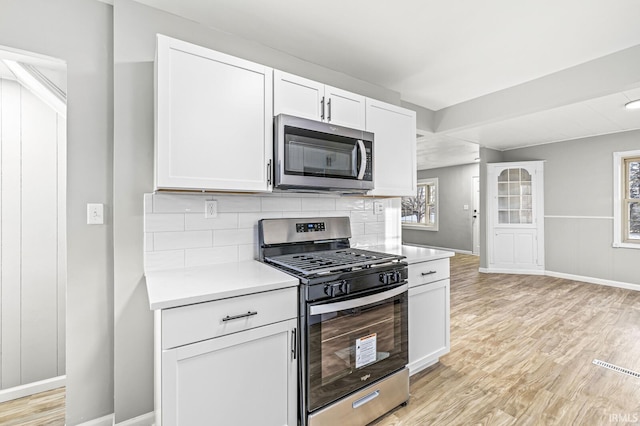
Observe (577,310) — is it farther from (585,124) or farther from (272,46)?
(272,46)

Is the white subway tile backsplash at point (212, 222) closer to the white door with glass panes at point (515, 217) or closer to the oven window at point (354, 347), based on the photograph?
the oven window at point (354, 347)

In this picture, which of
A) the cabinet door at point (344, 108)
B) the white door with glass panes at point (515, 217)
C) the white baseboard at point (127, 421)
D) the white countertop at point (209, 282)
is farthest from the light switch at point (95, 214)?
the white door with glass panes at point (515, 217)

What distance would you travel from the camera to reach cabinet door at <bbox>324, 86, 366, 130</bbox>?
2.12 metres

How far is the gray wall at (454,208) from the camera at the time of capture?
25.3 ft

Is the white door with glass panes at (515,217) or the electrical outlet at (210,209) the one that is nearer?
the electrical outlet at (210,209)

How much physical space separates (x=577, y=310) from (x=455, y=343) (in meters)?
2.07

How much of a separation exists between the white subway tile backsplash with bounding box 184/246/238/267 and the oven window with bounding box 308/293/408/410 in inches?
30.1

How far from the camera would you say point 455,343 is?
9.29 feet

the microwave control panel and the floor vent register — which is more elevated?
the microwave control panel

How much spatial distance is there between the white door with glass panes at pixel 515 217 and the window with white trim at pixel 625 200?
0.97m

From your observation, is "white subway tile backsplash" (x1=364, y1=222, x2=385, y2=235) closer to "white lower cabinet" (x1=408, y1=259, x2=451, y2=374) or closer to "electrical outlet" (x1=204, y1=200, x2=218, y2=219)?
"white lower cabinet" (x1=408, y1=259, x2=451, y2=374)

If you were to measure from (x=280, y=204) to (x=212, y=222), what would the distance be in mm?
509

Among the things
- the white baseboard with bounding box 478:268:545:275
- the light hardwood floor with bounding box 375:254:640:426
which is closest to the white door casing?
the white baseboard with bounding box 478:268:545:275

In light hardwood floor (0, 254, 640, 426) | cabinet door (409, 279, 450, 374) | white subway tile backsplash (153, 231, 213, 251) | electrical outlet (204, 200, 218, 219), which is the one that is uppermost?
electrical outlet (204, 200, 218, 219)
